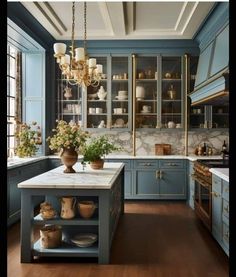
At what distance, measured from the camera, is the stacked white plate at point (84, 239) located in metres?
3.66

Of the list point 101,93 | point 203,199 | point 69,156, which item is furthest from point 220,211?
point 101,93

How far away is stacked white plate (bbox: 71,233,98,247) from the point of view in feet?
12.0

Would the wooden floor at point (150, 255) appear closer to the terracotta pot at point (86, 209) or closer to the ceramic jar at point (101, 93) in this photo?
the terracotta pot at point (86, 209)

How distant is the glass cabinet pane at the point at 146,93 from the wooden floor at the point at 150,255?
2.35 meters

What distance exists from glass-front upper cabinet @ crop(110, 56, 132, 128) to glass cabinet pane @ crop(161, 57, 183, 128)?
0.72 meters

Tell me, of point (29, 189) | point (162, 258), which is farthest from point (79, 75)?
point (162, 258)

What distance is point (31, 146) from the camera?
6387mm

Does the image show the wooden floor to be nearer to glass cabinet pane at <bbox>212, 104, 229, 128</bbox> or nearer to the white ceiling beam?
glass cabinet pane at <bbox>212, 104, 229, 128</bbox>

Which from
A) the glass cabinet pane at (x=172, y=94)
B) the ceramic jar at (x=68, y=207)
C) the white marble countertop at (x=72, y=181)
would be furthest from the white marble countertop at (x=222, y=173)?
the glass cabinet pane at (x=172, y=94)

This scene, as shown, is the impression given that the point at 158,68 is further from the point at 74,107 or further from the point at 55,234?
the point at 55,234

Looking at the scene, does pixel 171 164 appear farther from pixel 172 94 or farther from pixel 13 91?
pixel 13 91

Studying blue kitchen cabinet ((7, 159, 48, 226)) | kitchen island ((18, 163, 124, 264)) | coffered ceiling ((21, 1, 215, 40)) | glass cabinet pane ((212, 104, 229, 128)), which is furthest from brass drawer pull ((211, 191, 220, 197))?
glass cabinet pane ((212, 104, 229, 128))

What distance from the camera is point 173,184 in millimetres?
6887

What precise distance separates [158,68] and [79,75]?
9.84 ft
